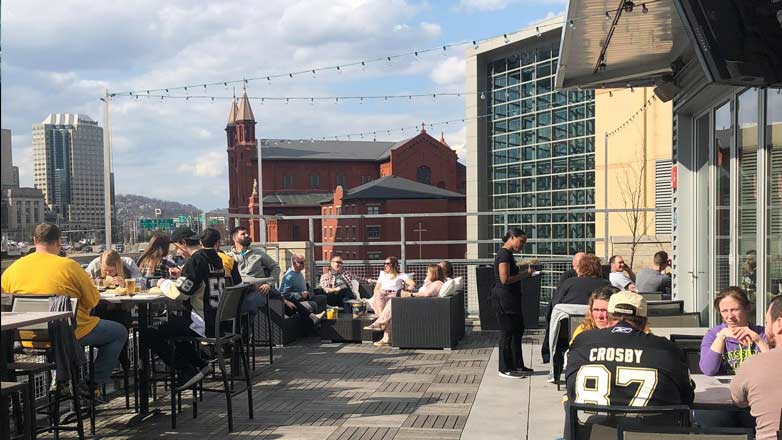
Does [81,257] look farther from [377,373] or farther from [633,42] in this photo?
[633,42]

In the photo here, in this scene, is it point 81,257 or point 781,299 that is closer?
point 781,299

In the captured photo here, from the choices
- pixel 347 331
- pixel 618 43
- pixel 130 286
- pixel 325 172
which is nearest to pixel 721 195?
pixel 618 43

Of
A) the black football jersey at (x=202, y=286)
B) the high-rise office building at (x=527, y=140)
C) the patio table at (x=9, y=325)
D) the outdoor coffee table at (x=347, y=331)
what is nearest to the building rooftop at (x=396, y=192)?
the high-rise office building at (x=527, y=140)

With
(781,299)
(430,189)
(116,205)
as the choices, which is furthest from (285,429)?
(430,189)

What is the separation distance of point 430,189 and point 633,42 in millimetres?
54160

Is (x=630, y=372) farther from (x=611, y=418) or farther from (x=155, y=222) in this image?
(x=155, y=222)

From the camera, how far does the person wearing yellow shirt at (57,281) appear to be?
5391 millimetres

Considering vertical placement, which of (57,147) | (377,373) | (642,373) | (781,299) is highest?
(57,147)

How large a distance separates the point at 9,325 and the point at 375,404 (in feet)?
10.6

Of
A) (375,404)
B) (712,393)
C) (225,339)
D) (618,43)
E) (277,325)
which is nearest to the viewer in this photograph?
(712,393)

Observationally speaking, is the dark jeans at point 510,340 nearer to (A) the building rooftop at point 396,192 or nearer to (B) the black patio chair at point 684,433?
(B) the black patio chair at point 684,433

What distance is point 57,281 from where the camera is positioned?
5.39 m

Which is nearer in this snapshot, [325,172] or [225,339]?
[225,339]

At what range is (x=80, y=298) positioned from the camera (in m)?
5.51
